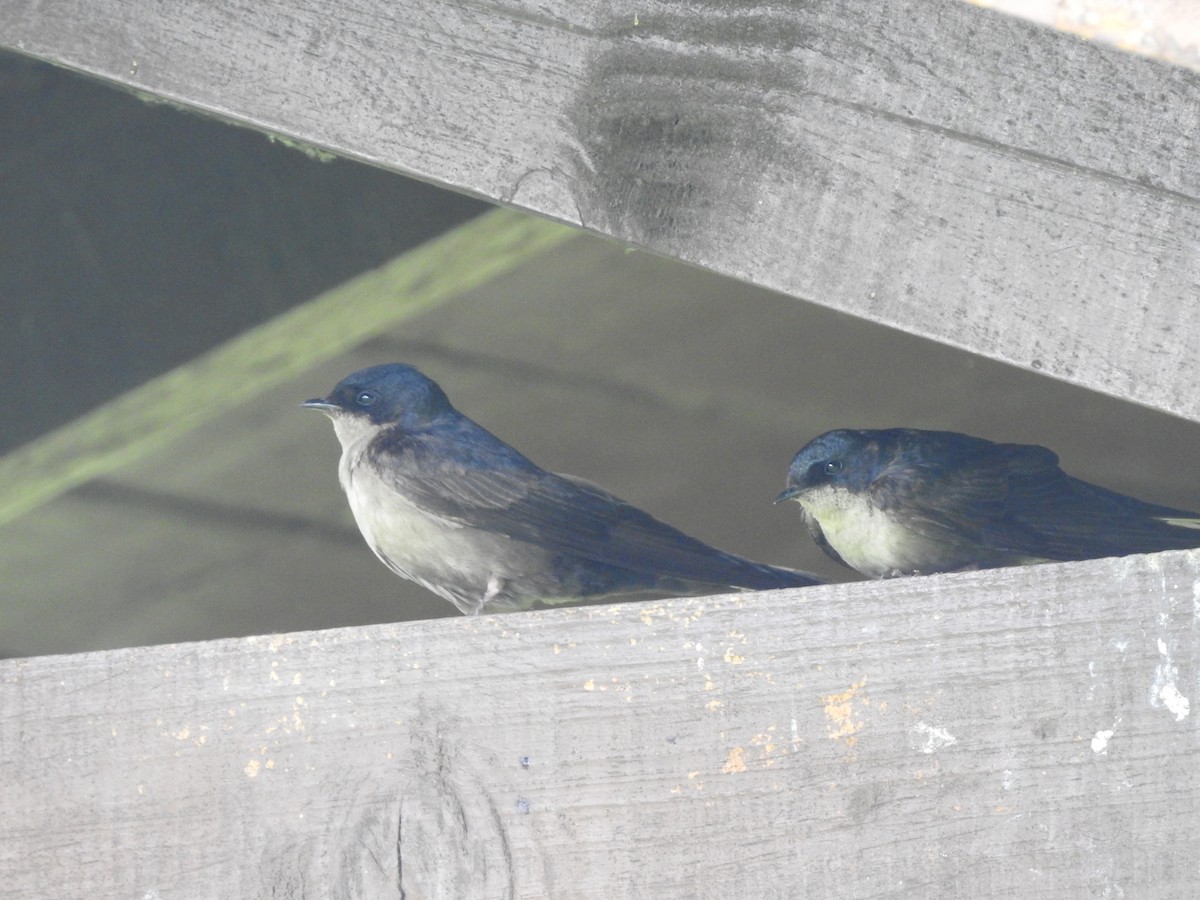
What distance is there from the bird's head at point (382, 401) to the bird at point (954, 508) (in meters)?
0.53

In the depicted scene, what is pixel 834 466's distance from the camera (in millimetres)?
2080

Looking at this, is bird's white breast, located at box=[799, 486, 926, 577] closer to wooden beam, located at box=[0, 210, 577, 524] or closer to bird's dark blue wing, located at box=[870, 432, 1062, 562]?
bird's dark blue wing, located at box=[870, 432, 1062, 562]

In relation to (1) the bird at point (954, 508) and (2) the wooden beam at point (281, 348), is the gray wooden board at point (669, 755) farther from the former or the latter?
(2) the wooden beam at point (281, 348)

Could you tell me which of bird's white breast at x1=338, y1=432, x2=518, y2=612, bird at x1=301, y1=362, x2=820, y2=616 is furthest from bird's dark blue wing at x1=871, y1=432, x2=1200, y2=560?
bird's white breast at x1=338, y1=432, x2=518, y2=612

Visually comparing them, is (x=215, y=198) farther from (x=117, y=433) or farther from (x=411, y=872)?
(x=411, y=872)

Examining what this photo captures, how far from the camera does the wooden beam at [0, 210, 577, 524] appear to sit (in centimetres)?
278

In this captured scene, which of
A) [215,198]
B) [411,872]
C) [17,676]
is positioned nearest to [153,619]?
[215,198]

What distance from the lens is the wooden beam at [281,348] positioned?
Result: 9.12ft

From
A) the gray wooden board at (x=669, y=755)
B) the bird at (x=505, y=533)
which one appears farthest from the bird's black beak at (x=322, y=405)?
the gray wooden board at (x=669, y=755)

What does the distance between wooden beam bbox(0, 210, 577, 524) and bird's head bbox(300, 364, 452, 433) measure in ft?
2.15

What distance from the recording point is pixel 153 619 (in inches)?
115

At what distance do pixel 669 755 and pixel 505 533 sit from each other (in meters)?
0.85

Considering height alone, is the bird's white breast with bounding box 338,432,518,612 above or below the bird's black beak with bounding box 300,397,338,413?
below

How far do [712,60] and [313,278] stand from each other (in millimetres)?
1681
